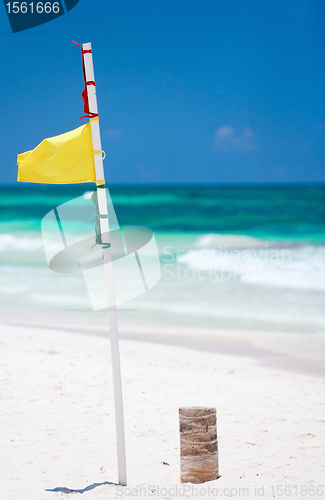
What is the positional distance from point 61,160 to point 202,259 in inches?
414

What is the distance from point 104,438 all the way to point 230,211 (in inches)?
798

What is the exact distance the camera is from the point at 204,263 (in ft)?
38.3

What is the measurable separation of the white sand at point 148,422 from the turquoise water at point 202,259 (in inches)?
55.5

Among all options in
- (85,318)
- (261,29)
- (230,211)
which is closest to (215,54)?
(261,29)

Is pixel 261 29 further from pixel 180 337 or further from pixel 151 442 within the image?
pixel 151 442

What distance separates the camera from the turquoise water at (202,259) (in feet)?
21.6

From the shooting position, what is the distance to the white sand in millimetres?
2455

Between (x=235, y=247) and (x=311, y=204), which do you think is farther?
(x=311, y=204)

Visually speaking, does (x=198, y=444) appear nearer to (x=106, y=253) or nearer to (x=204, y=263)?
(x=106, y=253)

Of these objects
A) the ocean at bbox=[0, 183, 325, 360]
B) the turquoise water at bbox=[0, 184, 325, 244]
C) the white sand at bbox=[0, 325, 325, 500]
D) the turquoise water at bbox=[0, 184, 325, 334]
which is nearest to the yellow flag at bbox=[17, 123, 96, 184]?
the white sand at bbox=[0, 325, 325, 500]

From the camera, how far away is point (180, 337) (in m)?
5.66
